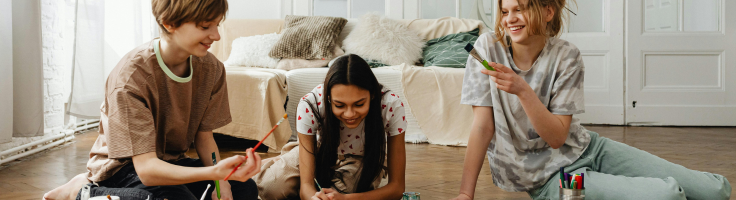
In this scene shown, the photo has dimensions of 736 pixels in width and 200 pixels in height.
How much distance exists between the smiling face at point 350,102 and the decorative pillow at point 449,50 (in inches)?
64.5

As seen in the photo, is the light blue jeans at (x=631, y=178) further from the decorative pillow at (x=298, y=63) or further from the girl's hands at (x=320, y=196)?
the decorative pillow at (x=298, y=63)

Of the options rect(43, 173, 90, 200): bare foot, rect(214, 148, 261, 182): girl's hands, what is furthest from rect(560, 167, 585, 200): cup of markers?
→ rect(43, 173, 90, 200): bare foot

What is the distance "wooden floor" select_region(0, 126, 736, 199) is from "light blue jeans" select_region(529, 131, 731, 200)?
0.31 metres

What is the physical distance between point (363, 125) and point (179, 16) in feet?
2.21

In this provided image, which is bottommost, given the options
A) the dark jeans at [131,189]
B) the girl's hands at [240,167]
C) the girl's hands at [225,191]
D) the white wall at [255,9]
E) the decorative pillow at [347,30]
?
the girl's hands at [225,191]

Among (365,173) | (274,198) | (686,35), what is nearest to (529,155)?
(365,173)

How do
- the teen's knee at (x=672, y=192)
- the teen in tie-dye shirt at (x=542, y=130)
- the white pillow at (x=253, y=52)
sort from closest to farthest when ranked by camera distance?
the teen's knee at (x=672, y=192), the teen in tie-dye shirt at (x=542, y=130), the white pillow at (x=253, y=52)

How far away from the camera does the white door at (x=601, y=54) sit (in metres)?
4.07

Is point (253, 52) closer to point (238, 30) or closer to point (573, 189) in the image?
point (238, 30)

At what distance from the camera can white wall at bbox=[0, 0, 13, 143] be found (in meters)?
2.23

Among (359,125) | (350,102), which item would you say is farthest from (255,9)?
(350,102)

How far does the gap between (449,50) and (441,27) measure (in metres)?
0.40

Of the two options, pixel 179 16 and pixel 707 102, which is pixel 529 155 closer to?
pixel 179 16

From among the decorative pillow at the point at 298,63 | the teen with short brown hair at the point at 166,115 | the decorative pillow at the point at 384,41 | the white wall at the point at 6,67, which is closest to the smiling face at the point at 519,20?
the teen with short brown hair at the point at 166,115
